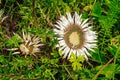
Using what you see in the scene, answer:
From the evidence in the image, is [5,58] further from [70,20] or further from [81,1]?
[81,1]

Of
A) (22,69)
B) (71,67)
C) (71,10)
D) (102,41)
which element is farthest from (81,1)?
(22,69)

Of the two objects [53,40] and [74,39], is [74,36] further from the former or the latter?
[53,40]

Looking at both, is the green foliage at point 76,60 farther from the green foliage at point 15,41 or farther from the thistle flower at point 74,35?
the green foliage at point 15,41

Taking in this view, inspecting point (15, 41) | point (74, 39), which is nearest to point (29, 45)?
point (15, 41)

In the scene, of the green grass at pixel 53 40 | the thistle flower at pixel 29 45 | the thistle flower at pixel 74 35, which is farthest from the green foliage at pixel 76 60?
the thistle flower at pixel 29 45

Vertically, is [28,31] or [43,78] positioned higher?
Result: [28,31]

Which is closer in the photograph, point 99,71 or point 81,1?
point 99,71

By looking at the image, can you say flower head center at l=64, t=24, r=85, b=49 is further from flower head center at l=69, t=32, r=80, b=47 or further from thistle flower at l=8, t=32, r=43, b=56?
thistle flower at l=8, t=32, r=43, b=56
